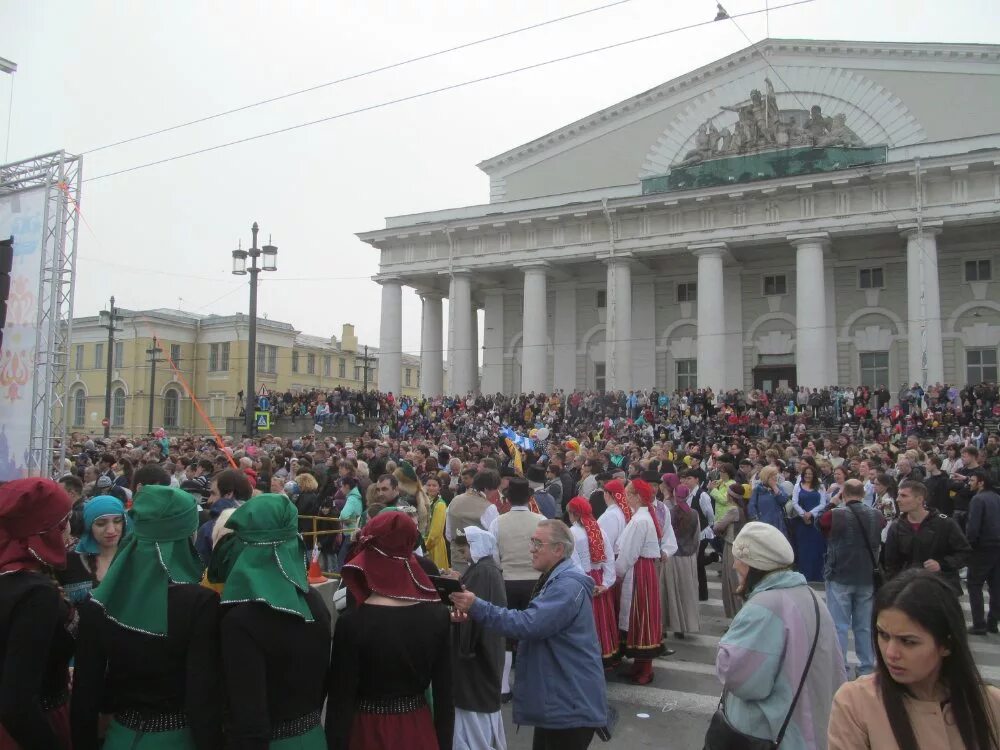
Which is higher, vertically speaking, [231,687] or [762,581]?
[762,581]

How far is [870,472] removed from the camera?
11.4m

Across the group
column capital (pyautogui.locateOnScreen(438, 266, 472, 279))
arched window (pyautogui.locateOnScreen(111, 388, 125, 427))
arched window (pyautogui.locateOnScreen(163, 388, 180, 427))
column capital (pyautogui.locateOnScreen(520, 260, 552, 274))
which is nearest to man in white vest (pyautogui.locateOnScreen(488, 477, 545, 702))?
column capital (pyautogui.locateOnScreen(520, 260, 552, 274))

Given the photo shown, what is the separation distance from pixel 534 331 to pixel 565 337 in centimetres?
397

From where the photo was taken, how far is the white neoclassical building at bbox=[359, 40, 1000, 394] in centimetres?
2992

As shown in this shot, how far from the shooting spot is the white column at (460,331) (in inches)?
1465

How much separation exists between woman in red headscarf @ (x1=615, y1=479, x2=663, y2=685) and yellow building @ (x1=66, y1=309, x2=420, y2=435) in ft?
161

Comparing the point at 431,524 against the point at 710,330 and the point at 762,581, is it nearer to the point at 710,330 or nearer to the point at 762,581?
the point at 762,581

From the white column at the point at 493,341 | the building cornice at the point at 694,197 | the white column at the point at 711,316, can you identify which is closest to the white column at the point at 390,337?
the building cornice at the point at 694,197

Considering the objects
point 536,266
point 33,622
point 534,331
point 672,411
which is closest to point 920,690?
point 33,622

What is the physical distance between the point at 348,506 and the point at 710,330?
24.8 m

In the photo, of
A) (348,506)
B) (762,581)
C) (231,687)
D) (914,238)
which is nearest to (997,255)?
(914,238)

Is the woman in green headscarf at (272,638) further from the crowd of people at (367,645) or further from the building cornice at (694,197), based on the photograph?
the building cornice at (694,197)

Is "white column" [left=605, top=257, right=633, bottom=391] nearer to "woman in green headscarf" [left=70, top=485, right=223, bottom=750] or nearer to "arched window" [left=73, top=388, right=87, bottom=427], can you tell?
"woman in green headscarf" [left=70, top=485, right=223, bottom=750]

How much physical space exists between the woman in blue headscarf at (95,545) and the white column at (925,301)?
29.7 m
